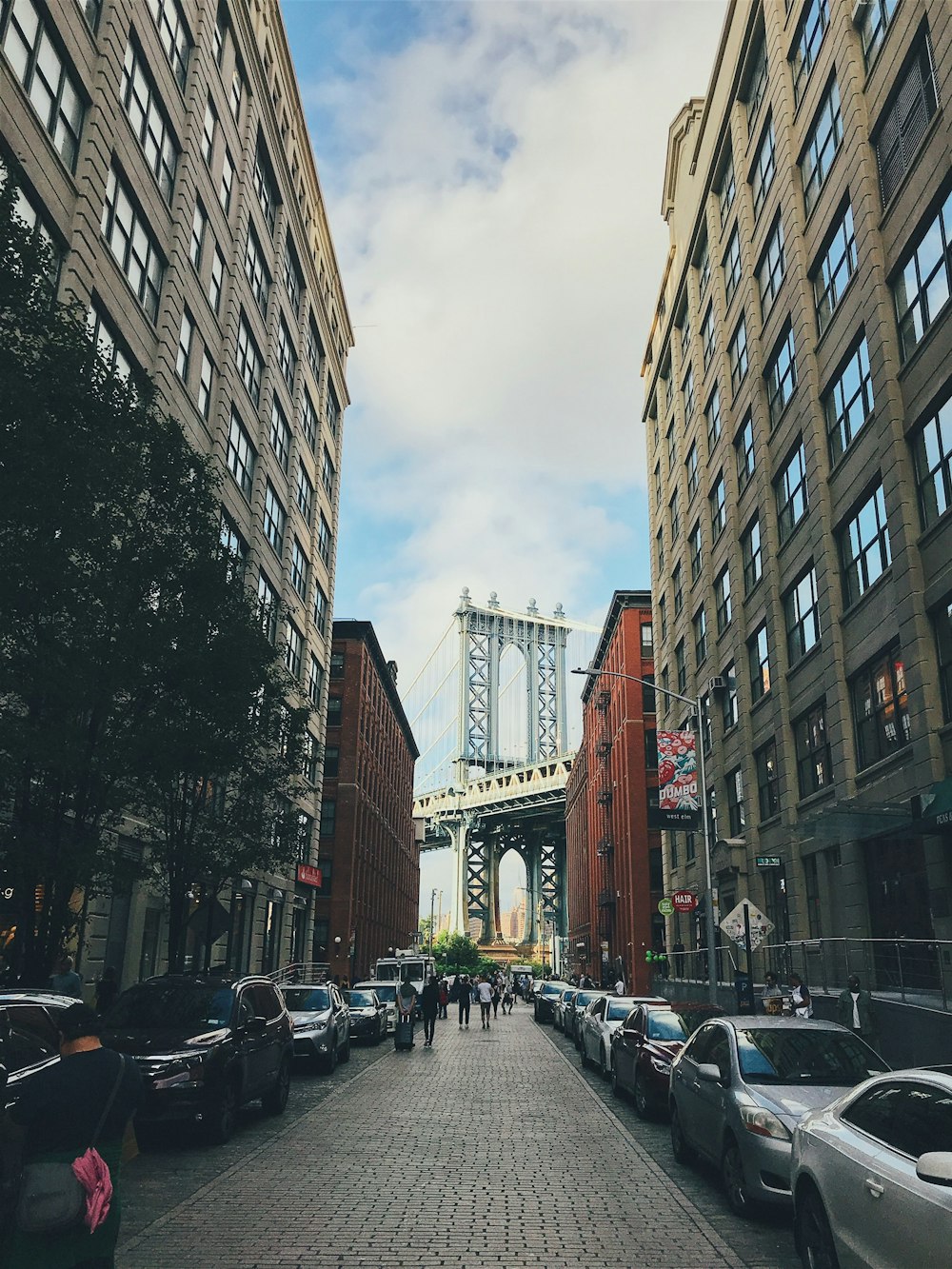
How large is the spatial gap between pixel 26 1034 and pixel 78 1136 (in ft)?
14.8

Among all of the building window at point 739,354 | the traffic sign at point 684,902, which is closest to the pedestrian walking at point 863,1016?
the traffic sign at point 684,902

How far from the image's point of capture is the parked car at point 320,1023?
65.5 ft

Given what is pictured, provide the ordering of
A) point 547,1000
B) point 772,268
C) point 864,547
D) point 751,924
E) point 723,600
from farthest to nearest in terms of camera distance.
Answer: point 547,1000
point 723,600
point 772,268
point 864,547
point 751,924

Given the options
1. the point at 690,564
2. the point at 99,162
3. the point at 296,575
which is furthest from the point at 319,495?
the point at 99,162

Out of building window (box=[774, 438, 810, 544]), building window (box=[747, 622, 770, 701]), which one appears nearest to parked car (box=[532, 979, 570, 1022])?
building window (box=[747, 622, 770, 701])

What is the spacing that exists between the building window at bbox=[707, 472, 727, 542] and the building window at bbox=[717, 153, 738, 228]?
9535mm

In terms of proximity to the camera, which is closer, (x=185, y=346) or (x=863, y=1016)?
(x=863, y=1016)

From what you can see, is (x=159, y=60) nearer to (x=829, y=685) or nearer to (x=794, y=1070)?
(x=829, y=685)

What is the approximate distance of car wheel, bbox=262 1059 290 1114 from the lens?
14086 mm

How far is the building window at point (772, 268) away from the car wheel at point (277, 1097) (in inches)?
959

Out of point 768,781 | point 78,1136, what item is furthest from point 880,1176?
point 768,781

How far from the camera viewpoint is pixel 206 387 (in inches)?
1202

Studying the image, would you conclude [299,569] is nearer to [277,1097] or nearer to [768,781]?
[768,781]

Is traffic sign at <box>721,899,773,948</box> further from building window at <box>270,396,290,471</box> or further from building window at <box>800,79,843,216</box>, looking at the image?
building window at <box>270,396,290,471</box>
